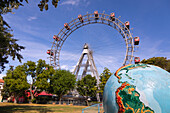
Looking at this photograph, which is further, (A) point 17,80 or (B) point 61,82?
(B) point 61,82

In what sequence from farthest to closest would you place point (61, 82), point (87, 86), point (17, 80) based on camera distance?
1. point (61, 82)
2. point (87, 86)
3. point (17, 80)

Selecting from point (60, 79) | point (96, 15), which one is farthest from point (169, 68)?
point (60, 79)

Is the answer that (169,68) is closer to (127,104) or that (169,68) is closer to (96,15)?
(96,15)

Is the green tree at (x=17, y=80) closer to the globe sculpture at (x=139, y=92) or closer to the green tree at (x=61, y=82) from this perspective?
the green tree at (x=61, y=82)

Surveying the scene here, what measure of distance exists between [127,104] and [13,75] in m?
38.7

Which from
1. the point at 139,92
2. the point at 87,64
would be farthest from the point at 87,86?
the point at 139,92

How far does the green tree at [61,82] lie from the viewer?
3666 cm

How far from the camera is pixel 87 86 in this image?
118ft

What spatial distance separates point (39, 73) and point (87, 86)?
1502 centimetres

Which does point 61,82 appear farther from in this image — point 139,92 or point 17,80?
point 139,92

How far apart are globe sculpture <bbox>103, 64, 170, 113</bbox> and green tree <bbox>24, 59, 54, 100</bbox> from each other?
3368cm

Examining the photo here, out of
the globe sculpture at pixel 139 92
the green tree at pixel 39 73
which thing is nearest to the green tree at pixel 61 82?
the green tree at pixel 39 73

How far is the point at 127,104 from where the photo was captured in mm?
4574

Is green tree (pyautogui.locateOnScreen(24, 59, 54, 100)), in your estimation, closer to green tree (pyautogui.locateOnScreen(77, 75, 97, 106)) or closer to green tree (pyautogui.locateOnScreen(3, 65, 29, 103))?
green tree (pyautogui.locateOnScreen(3, 65, 29, 103))
